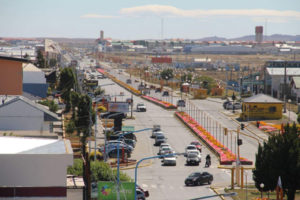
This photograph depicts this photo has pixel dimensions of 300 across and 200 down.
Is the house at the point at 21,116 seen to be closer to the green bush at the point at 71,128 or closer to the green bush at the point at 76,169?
the green bush at the point at 71,128

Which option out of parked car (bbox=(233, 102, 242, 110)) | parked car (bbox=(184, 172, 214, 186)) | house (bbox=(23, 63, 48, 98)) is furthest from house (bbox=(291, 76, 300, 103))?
parked car (bbox=(184, 172, 214, 186))

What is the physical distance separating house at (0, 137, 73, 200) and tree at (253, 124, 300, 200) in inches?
543

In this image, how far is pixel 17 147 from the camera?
26.4 meters

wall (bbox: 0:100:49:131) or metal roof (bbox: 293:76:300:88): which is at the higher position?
wall (bbox: 0:100:49:131)

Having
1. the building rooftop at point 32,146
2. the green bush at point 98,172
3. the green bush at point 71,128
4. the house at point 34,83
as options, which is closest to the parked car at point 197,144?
the green bush at point 71,128

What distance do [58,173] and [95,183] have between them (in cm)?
998

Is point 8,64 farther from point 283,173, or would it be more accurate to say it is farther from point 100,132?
point 283,173

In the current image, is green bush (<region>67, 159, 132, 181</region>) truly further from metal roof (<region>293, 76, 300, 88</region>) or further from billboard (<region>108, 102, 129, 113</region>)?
metal roof (<region>293, 76, 300, 88</region>)

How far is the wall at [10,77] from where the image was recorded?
2589 inches

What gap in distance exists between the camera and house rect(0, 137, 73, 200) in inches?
986

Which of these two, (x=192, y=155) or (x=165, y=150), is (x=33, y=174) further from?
(x=165, y=150)

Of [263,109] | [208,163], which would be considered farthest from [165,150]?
[263,109]

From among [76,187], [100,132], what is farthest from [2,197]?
[100,132]

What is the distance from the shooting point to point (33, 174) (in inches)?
991
